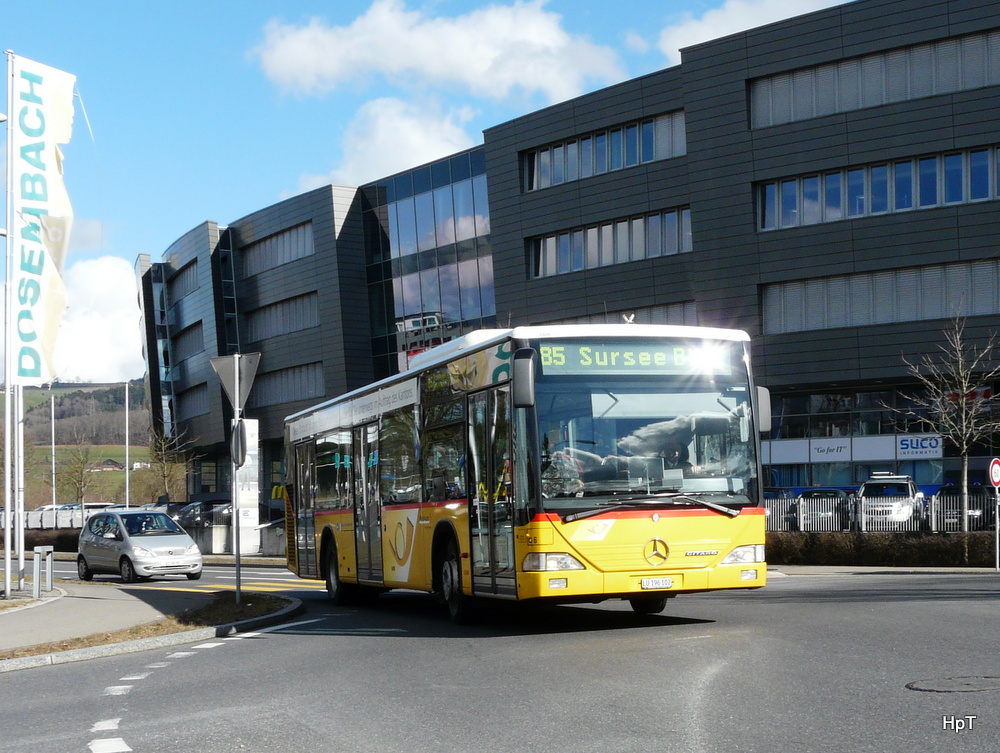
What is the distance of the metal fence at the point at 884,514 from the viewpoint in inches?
1192

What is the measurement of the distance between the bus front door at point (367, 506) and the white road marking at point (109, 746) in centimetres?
964

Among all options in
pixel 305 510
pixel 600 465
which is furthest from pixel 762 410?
pixel 305 510

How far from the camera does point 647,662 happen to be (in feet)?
33.2

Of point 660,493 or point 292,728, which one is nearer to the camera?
point 292,728

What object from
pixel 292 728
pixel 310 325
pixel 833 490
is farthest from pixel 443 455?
pixel 310 325

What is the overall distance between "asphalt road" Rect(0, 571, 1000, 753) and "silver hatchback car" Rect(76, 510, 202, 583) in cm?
1423

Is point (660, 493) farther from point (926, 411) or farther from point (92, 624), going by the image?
point (926, 411)

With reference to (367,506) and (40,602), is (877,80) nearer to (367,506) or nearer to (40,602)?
(367,506)

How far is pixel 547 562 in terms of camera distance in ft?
40.9

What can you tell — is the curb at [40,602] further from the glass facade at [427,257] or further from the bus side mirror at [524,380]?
the glass facade at [427,257]

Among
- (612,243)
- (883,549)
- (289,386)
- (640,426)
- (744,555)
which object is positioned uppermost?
(612,243)

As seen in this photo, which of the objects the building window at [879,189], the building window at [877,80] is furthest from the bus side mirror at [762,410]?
the building window at [877,80]

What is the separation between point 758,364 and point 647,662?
37.8 meters

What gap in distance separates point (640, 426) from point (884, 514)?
787 inches
